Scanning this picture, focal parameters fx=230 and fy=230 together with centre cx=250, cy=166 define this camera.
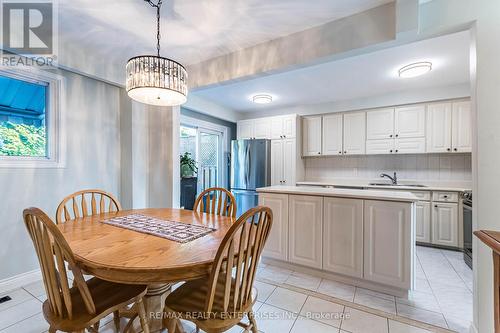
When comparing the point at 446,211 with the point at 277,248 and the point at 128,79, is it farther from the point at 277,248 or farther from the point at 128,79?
the point at 128,79

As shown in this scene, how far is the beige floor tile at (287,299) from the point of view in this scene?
190 cm

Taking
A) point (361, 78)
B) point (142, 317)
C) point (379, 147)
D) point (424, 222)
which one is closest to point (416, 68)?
point (361, 78)

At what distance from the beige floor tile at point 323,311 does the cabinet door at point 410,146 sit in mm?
2895

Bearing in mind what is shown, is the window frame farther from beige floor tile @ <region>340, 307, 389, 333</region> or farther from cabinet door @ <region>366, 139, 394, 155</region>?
cabinet door @ <region>366, 139, 394, 155</region>

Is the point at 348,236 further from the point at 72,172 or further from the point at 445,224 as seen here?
the point at 72,172

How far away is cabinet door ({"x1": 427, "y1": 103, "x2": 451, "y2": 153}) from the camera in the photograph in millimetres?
3445

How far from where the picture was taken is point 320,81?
334cm

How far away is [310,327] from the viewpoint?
1658 millimetres

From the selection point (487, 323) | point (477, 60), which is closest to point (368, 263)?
point (487, 323)

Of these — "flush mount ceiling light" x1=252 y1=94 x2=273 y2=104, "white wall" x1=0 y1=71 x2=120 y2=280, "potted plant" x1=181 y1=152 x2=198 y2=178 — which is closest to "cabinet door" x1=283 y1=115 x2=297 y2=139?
"flush mount ceiling light" x1=252 y1=94 x2=273 y2=104

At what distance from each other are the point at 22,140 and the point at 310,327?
10.2 feet

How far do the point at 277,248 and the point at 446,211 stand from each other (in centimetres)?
251

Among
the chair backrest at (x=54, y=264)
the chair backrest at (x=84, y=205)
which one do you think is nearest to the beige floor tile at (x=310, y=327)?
the chair backrest at (x=54, y=264)

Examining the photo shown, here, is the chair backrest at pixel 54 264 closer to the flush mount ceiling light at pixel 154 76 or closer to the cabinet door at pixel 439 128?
the flush mount ceiling light at pixel 154 76
